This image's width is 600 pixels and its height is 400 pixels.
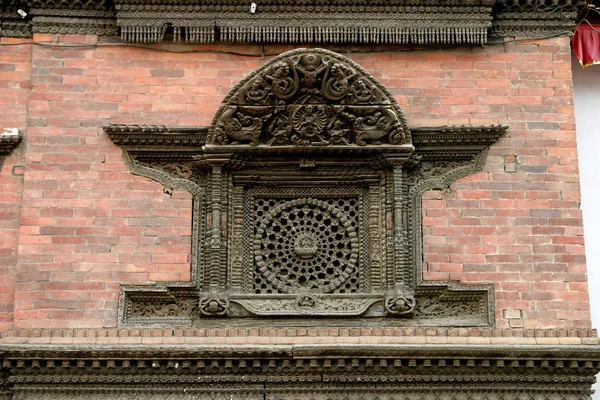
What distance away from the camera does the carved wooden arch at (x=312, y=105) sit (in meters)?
7.94

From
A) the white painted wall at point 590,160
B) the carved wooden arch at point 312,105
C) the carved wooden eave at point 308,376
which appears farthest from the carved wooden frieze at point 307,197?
the white painted wall at point 590,160

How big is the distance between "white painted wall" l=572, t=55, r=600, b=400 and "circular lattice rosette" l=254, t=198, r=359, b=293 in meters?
2.07

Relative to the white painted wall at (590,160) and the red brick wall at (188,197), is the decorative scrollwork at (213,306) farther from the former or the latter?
the white painted wall at (590,160)

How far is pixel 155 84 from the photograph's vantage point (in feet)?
26.9

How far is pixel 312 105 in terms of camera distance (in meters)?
8.00

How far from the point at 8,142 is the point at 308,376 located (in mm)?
3048

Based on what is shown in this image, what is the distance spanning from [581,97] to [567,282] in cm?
192

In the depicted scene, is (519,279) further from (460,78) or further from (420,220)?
(460,78)

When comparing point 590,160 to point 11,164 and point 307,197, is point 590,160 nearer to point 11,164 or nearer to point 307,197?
point 307,197

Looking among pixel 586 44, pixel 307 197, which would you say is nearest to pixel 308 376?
pixel 307 197

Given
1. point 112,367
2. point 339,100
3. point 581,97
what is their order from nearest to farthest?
point 112,367
point 339,100
point 581,97

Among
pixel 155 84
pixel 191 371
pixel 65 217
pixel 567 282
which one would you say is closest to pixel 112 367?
pixel 191 371

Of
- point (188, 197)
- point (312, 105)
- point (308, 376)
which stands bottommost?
point (308, 376)

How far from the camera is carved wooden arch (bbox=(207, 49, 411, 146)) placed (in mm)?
7938
